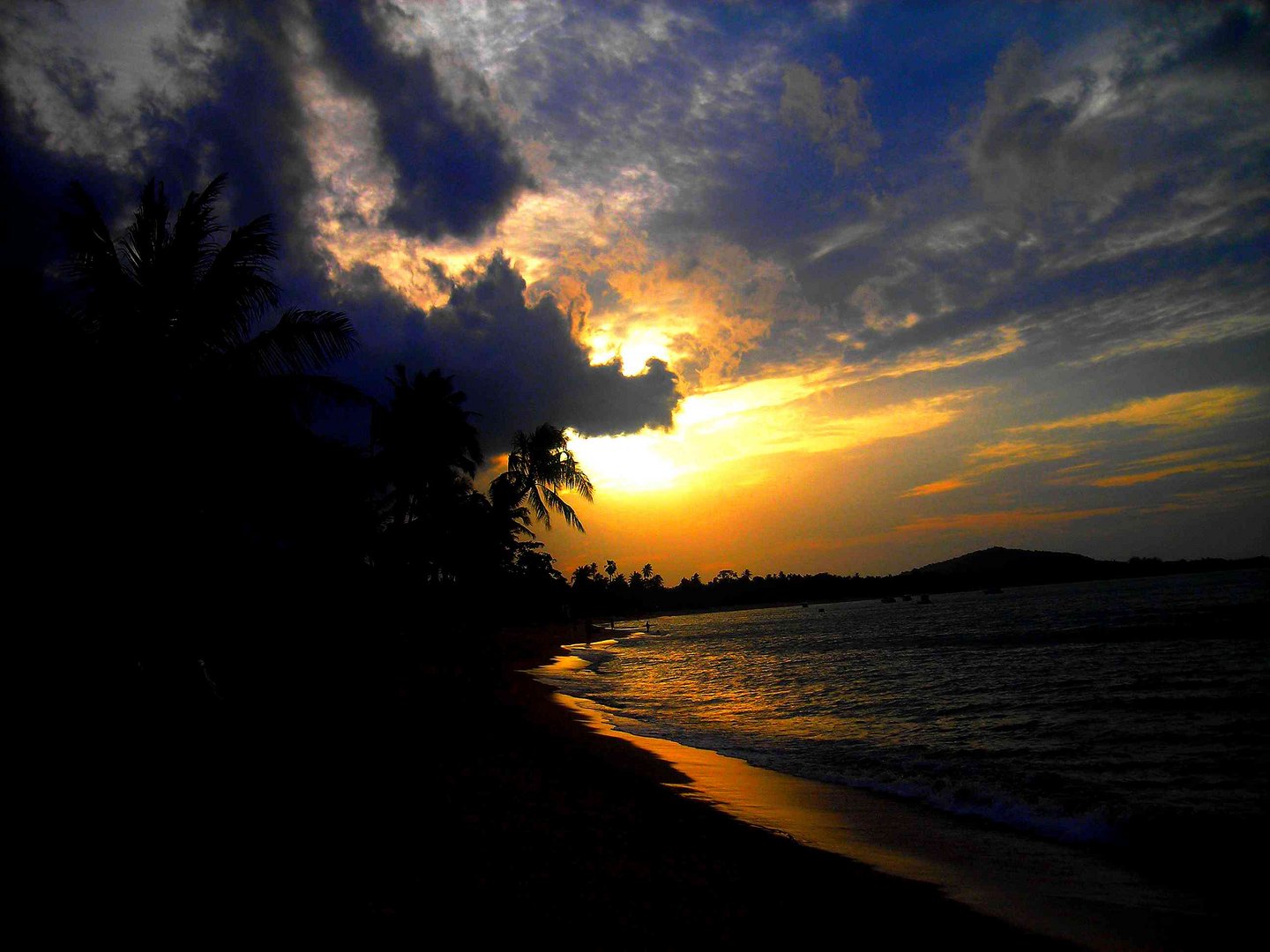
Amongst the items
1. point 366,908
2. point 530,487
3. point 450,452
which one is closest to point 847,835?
point 366,908

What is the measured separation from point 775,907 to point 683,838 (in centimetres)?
190

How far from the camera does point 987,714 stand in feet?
52.0

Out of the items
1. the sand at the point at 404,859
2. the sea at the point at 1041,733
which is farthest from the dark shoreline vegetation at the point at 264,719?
the sea at the point at 1041,733

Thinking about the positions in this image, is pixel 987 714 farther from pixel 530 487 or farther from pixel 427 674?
pixel 427 674

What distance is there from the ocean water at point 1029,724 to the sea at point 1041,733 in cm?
5

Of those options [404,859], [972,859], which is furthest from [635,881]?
[972,859]

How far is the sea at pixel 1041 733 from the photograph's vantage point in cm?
779

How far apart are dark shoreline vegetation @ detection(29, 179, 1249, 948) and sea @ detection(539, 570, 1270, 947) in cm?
330

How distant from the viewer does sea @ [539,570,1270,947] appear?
25.6 ft

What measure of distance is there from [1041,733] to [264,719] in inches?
598

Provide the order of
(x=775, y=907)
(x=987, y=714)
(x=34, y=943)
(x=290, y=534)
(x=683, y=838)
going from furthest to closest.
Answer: (x=987, y=714), (x=290, y=534), (x=683, y=838), (x=775, y=907), (x=34, y=943)

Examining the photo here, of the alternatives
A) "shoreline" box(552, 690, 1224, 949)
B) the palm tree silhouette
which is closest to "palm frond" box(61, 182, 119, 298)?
the palm tree silhouette

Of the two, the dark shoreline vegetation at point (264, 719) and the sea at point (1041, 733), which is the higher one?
the dark shoreline vegetation at point (264, 719)

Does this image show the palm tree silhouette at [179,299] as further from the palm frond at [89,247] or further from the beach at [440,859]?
the beach at [440,859]
